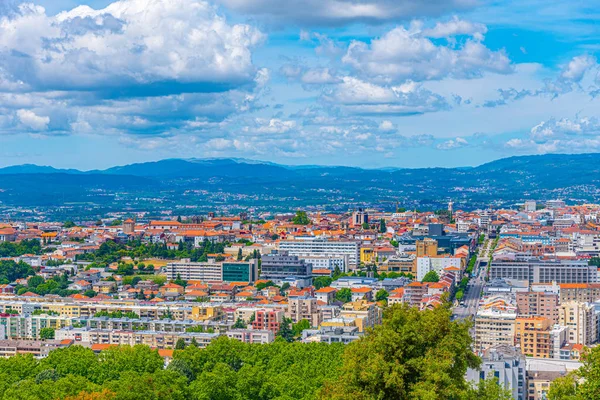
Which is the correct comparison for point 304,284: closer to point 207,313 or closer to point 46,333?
point 207,313

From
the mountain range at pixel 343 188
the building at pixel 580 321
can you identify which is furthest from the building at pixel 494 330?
the mountain range at pixel 343 188

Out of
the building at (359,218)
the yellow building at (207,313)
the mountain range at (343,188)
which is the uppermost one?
the mountain range at (343,188)

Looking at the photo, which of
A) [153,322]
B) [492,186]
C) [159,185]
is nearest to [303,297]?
[153,322]

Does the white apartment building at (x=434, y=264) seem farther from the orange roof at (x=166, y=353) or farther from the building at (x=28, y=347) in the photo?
the orange roof at (x=166, y=353)

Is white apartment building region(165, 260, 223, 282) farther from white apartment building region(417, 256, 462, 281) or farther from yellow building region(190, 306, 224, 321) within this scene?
yellow building region(190, 306, 224, 321)

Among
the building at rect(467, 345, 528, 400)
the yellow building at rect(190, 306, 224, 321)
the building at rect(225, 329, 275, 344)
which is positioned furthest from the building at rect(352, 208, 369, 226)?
the building at rect(467, 345, 528, 400)

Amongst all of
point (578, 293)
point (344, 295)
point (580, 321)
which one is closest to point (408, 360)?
point (580, 321)

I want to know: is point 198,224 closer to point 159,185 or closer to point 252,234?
point 252,234
